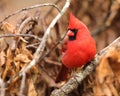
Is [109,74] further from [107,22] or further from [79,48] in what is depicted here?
[107,22]

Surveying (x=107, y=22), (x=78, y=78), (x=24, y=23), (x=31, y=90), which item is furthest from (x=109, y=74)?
(x=107, y=22)

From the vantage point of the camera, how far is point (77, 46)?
2.65 metres

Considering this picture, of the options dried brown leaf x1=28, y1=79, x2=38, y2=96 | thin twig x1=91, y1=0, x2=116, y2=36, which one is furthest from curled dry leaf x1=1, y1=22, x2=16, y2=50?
thin twig x1=91, y1=0, x2=116, y2=36

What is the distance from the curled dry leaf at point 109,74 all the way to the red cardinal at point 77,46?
0.51 feet

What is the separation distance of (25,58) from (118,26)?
93.4 inches

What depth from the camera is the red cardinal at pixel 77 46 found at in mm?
2604

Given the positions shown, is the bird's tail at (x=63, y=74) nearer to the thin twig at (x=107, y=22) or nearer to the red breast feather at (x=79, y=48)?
the red breast feather at (x=79, y=48)

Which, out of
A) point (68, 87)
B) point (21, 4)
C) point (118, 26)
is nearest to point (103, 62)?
point (68, 87)

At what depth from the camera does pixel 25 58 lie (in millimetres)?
2576

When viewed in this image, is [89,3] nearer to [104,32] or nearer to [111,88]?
[104,32]

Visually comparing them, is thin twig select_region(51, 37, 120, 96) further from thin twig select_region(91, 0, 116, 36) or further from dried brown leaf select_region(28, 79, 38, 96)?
thin twig select_region(91, 0, 116, 36)

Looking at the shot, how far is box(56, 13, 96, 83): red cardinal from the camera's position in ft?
8.54

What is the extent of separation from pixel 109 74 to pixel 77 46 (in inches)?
10.9

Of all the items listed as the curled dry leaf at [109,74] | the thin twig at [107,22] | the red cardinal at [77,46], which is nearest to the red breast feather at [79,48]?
the red cardinal at [77,46]
